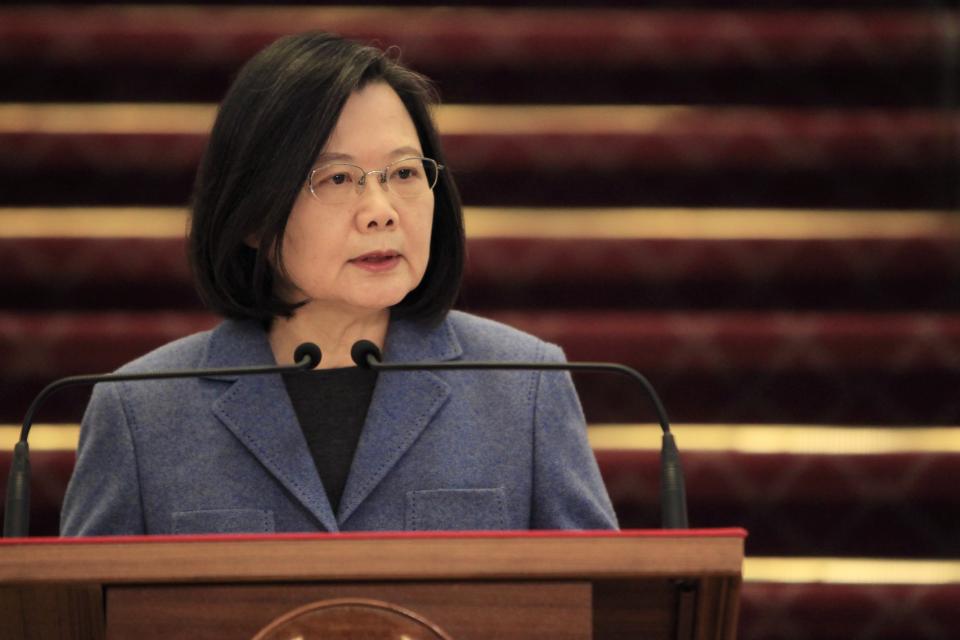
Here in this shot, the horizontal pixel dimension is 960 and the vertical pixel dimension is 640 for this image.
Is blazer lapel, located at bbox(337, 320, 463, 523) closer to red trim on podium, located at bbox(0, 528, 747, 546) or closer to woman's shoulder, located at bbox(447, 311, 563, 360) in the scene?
woman's shoulder, located at bbox(447, 311, 563, 360)

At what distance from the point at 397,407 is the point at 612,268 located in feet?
3.44

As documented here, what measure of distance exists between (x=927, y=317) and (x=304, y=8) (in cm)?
129

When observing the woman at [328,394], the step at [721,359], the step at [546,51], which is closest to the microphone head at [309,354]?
the woman at [328,394]

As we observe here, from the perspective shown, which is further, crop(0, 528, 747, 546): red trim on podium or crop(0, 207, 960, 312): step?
crop(0, 207, 960, 312): step

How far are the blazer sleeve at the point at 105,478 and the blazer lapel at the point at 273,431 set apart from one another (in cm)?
10

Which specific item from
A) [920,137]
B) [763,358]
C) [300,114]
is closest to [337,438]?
[300,114]

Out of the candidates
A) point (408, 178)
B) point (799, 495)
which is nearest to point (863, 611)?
point (799, 495)

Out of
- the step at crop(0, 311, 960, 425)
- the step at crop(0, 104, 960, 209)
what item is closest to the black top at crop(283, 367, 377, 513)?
the step at crop(0, 311, 960, 425)

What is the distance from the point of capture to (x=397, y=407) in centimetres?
140

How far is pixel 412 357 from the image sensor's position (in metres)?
1.45

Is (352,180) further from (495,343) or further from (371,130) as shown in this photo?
(495,343)

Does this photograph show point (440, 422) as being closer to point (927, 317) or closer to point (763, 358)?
point (763, 358)

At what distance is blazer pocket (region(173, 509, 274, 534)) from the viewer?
1.33 m

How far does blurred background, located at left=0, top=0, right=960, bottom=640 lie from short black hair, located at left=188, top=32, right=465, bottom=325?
0.81 metres
